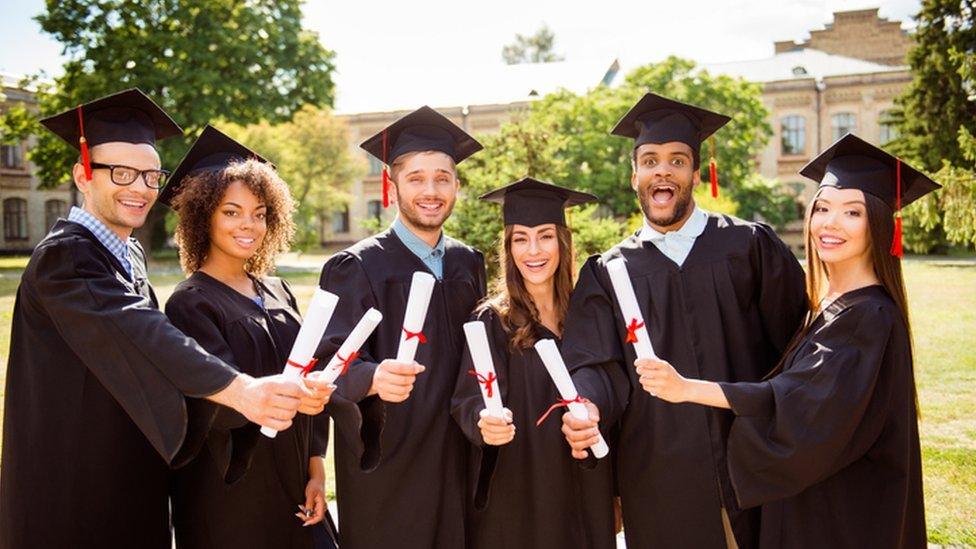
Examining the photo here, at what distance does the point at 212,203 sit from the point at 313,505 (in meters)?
1.36

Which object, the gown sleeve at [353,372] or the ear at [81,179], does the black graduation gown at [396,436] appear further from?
the ear at [81,179]

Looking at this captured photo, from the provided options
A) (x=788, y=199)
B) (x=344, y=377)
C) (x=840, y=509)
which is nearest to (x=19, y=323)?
(x=344, y=377)

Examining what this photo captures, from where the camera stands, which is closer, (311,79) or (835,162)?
(835,162)

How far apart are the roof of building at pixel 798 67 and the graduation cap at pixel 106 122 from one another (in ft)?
119

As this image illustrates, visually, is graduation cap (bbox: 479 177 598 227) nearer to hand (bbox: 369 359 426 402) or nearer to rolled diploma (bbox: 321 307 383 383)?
hand (bbox: 369 359 426 402)

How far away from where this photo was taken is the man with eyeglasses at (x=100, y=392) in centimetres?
255

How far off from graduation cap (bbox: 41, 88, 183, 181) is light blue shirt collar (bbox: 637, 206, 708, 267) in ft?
7.34

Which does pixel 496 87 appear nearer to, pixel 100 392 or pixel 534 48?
pixel 534 48

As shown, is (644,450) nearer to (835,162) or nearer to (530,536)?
(530,536)

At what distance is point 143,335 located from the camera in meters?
2.57

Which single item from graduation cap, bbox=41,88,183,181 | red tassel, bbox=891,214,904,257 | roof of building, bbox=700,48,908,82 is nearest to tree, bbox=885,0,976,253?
roof of building, bbox=700,48,908,82

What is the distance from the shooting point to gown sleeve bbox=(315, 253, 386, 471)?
119 inches

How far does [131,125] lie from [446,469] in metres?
1.93

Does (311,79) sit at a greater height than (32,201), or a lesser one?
greater
